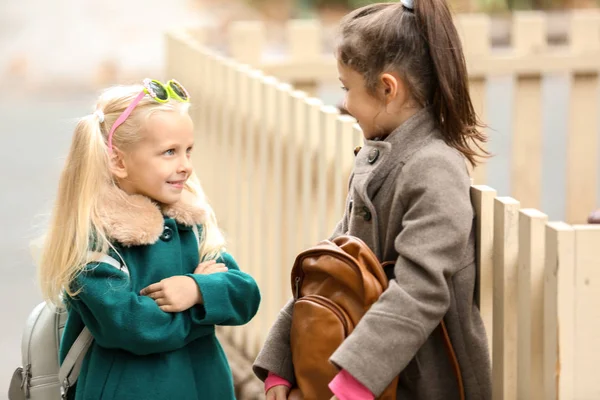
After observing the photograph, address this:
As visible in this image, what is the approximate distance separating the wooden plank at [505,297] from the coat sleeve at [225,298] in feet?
2.28

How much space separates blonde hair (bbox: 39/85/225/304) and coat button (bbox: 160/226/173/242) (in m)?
0.12

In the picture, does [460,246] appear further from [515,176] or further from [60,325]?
[515,176]

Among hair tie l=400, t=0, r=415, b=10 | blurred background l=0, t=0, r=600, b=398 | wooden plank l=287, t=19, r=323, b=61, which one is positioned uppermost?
hair tie l=400, t=0, r=415, b=10

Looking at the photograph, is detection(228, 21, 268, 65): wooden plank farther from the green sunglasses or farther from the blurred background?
the green sunglasses

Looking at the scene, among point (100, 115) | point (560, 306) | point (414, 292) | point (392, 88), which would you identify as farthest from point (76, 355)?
point (560, 306)

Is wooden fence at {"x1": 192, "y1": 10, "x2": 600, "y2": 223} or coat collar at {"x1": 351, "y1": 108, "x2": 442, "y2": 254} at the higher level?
coat collar at {"x1": 351, "y1": 108, "x2": 442, "y2": 254}

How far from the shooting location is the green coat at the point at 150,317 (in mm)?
3002

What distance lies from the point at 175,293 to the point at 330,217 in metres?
1.28

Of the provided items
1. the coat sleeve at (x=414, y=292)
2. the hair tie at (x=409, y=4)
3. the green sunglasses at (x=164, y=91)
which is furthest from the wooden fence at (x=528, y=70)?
the coat sleeve at (x=414, y=292)

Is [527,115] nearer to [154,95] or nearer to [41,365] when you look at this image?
[154,95]

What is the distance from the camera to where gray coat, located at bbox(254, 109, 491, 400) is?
8.75 ft

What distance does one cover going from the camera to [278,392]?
A: 3010 mm

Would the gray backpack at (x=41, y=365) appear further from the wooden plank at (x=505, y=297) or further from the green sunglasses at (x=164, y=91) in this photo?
the wooden plank at (x=505, y=297)

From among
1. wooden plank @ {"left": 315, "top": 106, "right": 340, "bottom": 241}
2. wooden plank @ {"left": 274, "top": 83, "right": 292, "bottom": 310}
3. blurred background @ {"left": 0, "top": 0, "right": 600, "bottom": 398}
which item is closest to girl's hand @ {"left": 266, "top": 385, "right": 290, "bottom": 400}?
wooden plank @ {"left": 315, "top": 106, "right": 340, "bottom": 241}
